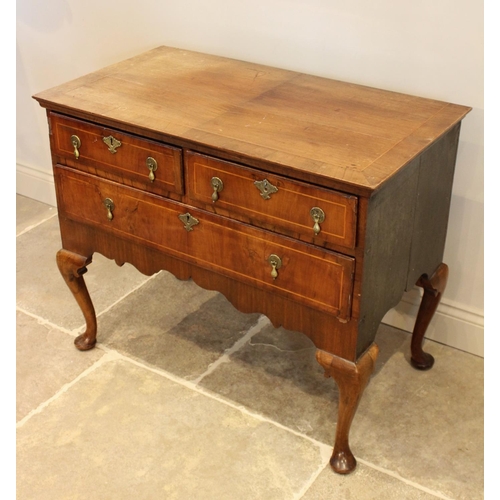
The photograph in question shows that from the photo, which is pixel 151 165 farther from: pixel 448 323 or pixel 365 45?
pixel 448 323

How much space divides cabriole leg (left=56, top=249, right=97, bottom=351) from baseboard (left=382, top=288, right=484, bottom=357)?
994 mm

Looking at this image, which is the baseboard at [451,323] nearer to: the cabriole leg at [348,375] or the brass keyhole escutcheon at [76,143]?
the cabriole leg at [348,375]

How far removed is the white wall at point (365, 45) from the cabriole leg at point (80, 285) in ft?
2.70

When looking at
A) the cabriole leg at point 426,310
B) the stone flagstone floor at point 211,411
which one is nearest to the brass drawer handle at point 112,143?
the stone flagstone floor at point 211,411

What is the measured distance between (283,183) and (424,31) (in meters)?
0.72

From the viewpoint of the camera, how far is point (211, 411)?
232 centimetres

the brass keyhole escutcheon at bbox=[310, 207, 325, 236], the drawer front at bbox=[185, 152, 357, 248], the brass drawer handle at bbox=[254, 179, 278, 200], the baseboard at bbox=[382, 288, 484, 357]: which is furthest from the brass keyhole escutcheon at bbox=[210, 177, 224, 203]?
the baseboard at bbox=[382, 288, 484, 357]

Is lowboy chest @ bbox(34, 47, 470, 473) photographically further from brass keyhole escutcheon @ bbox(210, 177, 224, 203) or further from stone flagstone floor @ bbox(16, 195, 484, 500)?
stone flagstone floor @ bbox(16, 195, 484, 500)

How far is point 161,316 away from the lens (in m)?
2.74

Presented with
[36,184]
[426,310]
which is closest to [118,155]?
[426,310]

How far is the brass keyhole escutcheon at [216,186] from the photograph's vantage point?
1934 millimetres

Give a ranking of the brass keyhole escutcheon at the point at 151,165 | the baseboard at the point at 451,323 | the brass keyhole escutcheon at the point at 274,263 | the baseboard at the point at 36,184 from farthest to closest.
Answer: the baseboard at the point at 36,184 → the baseboard at the point at 451,323 → the brass keyhole escutcheon at the point at 151,165 → the brass keyhole escutcheon at the point at 274,263

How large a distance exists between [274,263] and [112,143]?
0.55 meters

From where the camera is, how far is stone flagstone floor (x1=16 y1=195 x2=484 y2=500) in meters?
2.09
